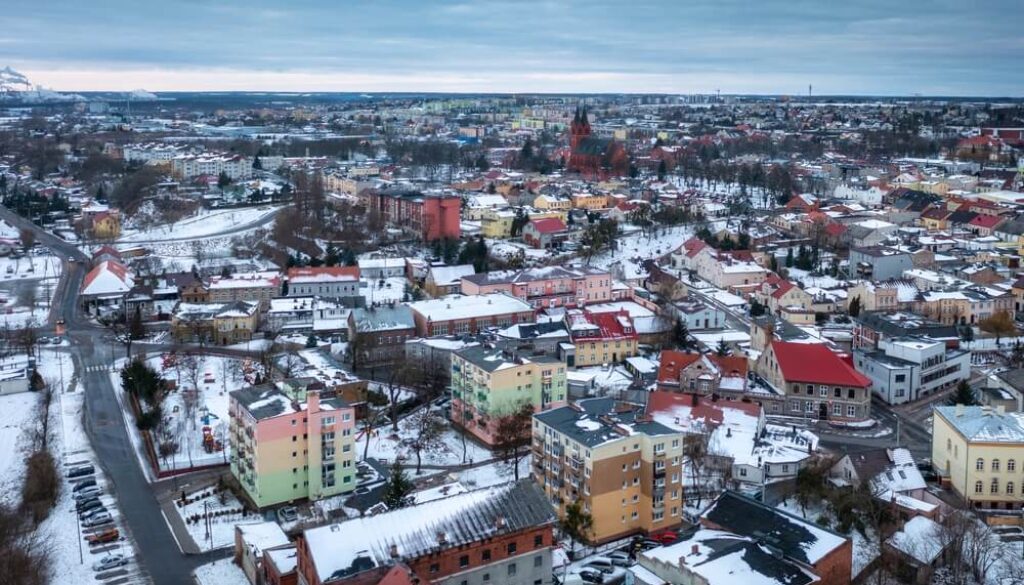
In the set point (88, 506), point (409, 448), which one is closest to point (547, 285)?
point (409, 448)

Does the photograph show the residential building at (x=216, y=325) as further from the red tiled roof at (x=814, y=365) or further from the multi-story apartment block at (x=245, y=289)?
the red tiled roof at (x=814, y=365)

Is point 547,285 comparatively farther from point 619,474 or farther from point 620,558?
point 620,558

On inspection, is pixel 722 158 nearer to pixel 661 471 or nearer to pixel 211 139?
pixel 211 139

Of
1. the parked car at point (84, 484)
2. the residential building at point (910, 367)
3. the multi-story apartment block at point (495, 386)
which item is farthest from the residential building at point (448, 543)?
the residential building at point (910, 367)

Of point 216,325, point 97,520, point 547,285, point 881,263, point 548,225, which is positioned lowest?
point 97,520

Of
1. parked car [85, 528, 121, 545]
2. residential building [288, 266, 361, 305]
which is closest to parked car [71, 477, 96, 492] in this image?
parked car [85, 528, 121, 545]

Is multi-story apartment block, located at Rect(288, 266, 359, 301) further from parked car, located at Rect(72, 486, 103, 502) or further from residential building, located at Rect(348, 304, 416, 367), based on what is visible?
parked car, located at Rect(72, 486, 103, 502)

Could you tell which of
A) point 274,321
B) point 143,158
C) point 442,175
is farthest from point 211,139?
point 274,321
